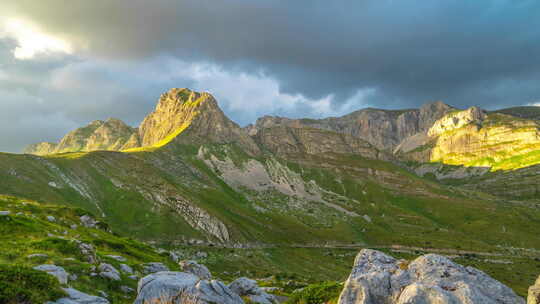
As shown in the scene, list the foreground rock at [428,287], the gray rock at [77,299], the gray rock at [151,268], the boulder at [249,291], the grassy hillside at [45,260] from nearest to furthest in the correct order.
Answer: the foreground rock at [428,287], the grassy hillside at [45,260], the gray rock at [77,299], the boulder at [249,291], the gray rock at [151,268]

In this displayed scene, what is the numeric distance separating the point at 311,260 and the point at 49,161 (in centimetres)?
15817

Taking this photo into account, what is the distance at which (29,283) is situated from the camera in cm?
1641

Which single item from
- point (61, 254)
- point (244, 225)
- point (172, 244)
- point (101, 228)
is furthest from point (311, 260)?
point (61, 254)

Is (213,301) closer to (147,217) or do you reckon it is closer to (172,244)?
(172,244)

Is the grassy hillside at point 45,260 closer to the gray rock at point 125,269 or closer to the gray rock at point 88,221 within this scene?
the gray rock at point 125,269

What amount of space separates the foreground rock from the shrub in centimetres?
1523

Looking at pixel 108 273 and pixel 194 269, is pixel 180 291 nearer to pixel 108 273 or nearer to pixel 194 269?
pixel 108 273

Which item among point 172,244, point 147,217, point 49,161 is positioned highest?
point 49,161

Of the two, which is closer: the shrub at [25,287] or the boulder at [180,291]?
the shrub at [25,287]

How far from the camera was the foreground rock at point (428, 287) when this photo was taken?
602 inches

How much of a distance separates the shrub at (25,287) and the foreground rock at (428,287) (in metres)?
15.2

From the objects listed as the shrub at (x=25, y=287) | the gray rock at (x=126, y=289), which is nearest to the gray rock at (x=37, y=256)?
the gray rock at (x=126, y=289)

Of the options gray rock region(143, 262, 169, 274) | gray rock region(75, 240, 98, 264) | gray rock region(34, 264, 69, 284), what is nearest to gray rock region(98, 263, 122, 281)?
gray rock region(75, 240, 98, 264)

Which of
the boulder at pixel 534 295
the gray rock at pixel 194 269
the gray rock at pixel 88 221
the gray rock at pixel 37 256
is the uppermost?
the boulder at pixel 534 295
